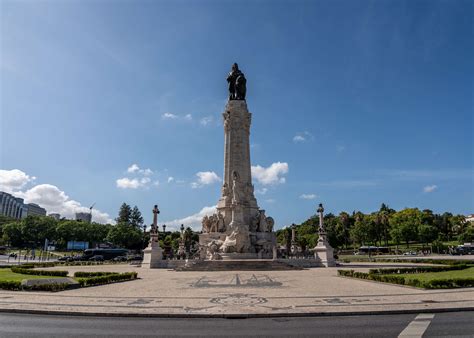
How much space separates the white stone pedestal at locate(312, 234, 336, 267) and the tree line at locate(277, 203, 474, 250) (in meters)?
32.6

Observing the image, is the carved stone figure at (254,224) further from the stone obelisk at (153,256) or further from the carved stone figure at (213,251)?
the stone obelisk at (153,256)

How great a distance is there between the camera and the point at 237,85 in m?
54.4

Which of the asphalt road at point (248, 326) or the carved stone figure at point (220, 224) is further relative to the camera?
the carved stone figure at point (220, 224)

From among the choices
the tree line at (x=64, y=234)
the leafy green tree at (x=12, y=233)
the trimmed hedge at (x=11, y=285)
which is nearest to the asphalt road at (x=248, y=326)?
the trimmed hedge at (x=11, y=285)

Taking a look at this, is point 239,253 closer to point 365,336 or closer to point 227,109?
point 227,109

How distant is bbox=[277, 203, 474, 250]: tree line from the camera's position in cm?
9025

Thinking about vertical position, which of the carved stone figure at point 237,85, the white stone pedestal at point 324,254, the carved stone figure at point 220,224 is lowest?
the white stone pedestal at point 324,254

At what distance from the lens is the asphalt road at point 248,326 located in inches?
380

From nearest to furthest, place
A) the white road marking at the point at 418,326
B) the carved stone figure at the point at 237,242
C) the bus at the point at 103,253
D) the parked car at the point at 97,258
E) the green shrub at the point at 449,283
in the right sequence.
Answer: the white road marking at the point at 418,326, the green shrub at the point at 449,283, the carved stone figure at the point at 237,242, the parked car at the point at 97,258, the bus at the point at 103,253

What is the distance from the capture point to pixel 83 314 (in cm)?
1229

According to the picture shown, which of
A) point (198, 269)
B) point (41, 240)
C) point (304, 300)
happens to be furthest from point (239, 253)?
point (41, 240)

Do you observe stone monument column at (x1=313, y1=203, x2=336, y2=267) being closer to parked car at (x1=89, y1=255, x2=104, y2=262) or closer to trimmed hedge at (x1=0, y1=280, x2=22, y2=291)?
trimmed hedge at (x1=0, y1=280, x2=22, y2=291)

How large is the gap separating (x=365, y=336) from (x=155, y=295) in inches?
405

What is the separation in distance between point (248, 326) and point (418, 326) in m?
4.93
